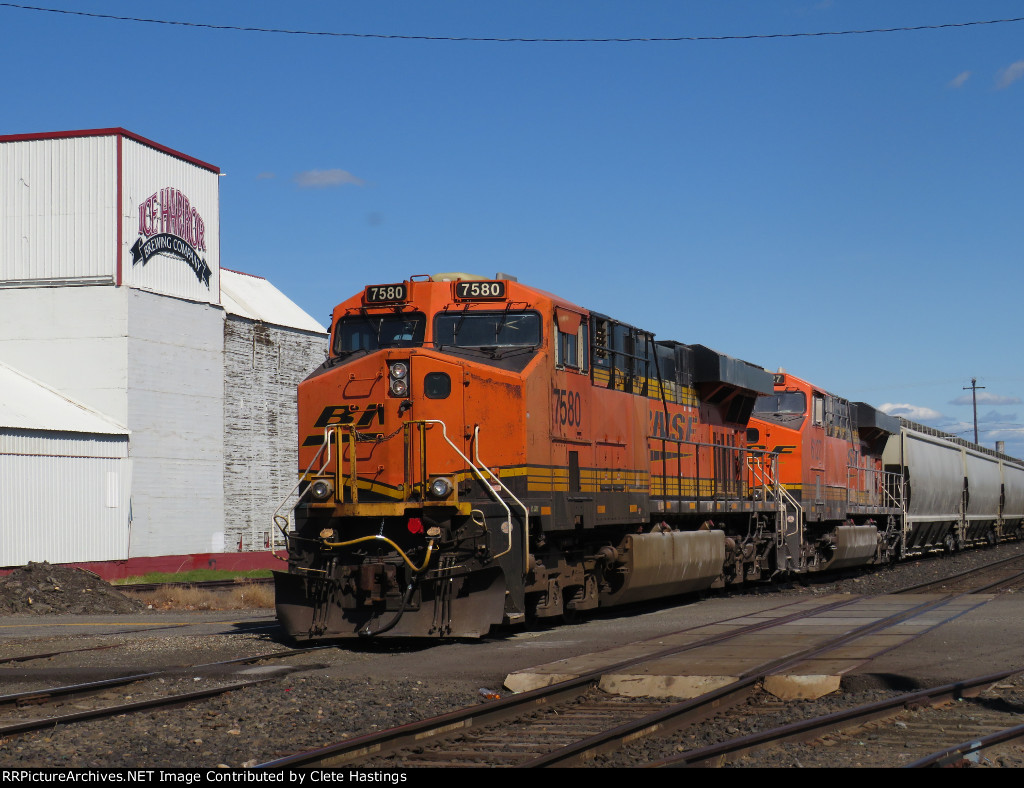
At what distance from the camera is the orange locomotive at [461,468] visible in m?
12.3

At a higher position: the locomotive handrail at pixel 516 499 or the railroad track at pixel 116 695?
the locomotive handrail at pixel 516 499

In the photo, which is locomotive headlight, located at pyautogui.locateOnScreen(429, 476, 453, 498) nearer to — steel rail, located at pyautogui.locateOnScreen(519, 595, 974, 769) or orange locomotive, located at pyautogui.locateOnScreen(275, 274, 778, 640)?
orange locomotive, located at pyautogui.locateOnScreen(275, 274, 778, 640)

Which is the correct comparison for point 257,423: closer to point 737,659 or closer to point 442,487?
point 442,487

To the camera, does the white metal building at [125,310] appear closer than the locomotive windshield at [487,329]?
No

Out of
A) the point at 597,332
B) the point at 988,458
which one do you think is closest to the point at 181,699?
the point at 597,332

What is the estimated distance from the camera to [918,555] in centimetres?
3516

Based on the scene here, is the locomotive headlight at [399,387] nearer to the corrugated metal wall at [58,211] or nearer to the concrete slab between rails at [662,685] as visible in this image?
the concrete slab between rails at [662,685]

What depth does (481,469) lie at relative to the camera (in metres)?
12.6

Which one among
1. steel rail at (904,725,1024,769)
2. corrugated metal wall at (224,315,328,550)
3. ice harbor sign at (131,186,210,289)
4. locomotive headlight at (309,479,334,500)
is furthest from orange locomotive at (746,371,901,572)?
ice harbor sign at (131,186,210,289)

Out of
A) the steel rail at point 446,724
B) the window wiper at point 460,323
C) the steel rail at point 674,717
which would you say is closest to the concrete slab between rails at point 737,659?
the steel rail at point 674,717

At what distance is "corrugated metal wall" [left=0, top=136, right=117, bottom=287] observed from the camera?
116 ft

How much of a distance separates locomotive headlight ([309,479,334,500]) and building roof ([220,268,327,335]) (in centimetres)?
2834

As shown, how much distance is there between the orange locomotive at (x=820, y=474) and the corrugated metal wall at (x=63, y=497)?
64.0 feet

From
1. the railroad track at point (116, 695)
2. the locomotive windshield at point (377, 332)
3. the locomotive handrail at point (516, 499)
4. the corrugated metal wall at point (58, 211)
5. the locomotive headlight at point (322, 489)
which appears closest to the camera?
the railroad track at point (116, 695)
